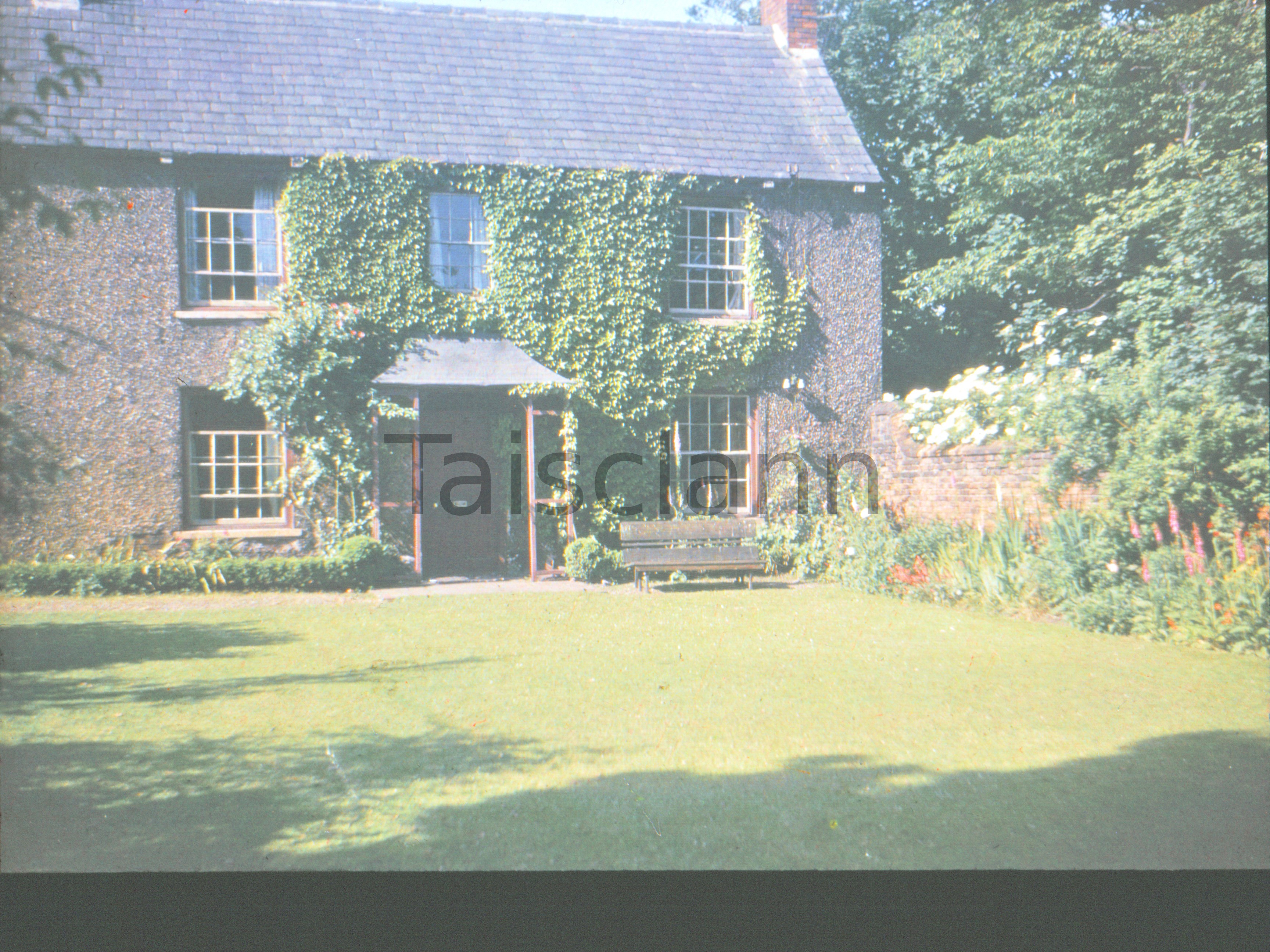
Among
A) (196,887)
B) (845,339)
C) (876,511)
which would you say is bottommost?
(196,887)

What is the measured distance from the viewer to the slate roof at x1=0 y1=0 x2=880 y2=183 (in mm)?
5672

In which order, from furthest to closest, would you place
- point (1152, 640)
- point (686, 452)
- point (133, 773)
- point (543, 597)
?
point (686, 452) < point (543, 597) < point (1152, 640) < point (133, 773)

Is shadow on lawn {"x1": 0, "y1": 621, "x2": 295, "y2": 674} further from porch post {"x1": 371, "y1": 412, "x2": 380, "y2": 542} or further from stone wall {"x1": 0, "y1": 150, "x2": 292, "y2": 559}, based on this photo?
porch post {"x1": 371, "y1": 412, "x2": 380, "y2": 542}

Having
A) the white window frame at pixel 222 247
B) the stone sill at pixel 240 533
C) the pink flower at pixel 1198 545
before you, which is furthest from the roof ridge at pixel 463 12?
the pink flower at pixel 1198 545

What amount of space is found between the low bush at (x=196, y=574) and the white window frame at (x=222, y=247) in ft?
7.40

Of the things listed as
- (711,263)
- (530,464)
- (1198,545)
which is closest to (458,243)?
(530,464)

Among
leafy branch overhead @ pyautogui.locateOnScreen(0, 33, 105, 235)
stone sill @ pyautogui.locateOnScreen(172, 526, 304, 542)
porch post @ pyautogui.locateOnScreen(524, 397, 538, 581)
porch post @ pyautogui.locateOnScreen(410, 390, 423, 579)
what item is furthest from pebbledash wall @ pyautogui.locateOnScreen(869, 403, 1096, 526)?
leafy branch overhead @ pyautogui.locateOnScreen(0, 33, 105, 235)

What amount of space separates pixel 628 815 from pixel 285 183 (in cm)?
749

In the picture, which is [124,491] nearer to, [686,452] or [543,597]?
[543,597]

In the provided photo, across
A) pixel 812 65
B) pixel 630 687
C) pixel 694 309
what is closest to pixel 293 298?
pixel 694 309

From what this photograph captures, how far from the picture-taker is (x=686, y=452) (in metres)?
10.9

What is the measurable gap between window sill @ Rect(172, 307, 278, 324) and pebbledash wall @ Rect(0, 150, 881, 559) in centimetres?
3

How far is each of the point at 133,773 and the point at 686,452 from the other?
8.14 metres

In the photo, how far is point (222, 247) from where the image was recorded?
7.35 m
